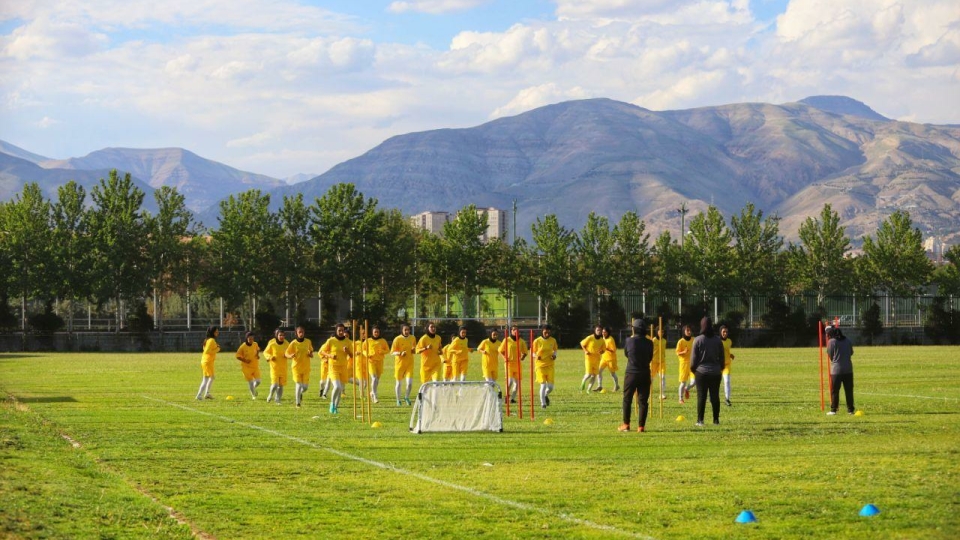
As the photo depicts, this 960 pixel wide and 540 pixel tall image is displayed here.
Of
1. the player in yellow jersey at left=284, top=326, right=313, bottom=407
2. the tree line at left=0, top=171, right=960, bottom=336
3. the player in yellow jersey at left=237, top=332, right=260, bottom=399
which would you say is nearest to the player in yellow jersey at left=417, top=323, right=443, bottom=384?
the player in yellow jersey at left=284, top=326, right=313, bottom=407

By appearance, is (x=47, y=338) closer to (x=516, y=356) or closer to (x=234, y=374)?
(x=234, y=374)

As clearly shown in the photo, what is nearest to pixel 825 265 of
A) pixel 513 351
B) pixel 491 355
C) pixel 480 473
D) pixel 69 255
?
pixel 69 255

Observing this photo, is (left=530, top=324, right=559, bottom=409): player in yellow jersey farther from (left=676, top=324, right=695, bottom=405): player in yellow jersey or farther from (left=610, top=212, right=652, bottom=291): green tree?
(left=610, top=212, right=652, bottom=291): green tree

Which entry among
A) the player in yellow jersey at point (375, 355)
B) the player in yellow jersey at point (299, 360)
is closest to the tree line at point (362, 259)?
the player in yellow jersey at point (375, 355)

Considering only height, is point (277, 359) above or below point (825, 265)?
below

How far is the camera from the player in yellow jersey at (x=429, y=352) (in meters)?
29.7

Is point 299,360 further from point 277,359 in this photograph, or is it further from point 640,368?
point 640,368

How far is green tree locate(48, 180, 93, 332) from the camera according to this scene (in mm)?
83375

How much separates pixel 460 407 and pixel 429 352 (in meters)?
6.97

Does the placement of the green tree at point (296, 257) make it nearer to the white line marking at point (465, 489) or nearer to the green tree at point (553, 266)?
the green tree at point (553, 266)

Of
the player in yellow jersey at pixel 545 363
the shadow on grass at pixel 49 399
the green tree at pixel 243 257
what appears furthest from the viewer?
the green tree at pixel 243 257

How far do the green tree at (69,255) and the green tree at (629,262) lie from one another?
3947 cm

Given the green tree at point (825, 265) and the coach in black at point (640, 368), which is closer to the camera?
the coach in black at point (640, 368)

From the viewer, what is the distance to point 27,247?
84.2 metres
